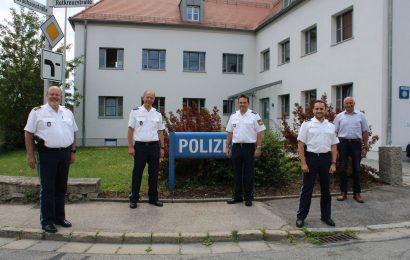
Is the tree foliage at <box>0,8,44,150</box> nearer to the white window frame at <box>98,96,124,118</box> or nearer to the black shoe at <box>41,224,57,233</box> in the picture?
the white window frame at <box>98,96,124,118</box>

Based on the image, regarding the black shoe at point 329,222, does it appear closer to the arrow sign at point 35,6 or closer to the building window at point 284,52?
the arrow sign at point 35,6

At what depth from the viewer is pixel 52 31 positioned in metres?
7.03

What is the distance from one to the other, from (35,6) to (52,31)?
20.0 inches

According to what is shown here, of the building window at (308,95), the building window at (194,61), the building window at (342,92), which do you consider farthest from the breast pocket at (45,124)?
the building window at (194,61)

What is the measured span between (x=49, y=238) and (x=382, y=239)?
4580mm

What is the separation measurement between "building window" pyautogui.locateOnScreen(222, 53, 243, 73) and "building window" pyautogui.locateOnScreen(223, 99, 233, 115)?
2.06 metres

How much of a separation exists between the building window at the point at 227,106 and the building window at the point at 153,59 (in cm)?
472

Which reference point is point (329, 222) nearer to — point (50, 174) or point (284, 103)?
point (50, 174)

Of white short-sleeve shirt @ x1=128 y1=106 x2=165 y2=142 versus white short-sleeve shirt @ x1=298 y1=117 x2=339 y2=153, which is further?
white short-sleeve shirt @ x1=128 y1=106 x2=165 y2=142

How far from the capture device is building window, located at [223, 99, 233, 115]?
26.6 metres

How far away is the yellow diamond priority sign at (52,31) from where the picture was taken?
22.7 ft

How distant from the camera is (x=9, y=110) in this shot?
2083cm

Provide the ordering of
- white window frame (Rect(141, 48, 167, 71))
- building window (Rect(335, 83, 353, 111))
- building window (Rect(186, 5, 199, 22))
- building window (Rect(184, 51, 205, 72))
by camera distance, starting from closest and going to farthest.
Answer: building window (Rect(335, 83, 353, 111)), white window frame (Rect(141, 48, 167, 71)), building window (Rect(184, 51, 205, 72)), building window (Rect(186, 5, 199, 22))

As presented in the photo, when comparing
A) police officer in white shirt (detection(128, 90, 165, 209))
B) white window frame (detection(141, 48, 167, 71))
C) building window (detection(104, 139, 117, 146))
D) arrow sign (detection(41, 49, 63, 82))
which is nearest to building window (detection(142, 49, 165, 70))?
white window frame (detection(141, 48, 167, 71))
